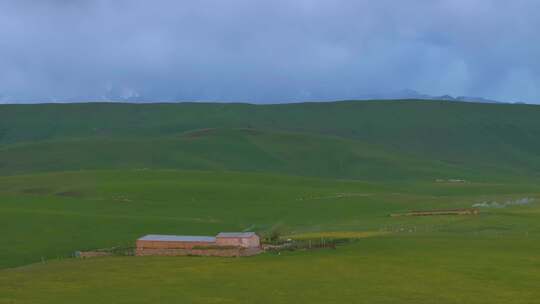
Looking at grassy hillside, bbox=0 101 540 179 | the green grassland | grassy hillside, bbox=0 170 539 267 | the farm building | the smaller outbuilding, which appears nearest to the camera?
the green grassland

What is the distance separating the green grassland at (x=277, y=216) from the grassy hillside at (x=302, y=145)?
588mm

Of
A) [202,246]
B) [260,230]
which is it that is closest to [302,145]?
[260,230]

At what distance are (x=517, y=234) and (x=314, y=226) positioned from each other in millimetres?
16028

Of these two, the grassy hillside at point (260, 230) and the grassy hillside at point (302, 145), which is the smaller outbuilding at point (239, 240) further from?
the grassy hillside at point (302, 145)

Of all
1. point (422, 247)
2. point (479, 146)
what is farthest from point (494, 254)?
point (479, 146)

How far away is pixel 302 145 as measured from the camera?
15450 cm

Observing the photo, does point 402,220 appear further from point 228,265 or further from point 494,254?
point 228,265

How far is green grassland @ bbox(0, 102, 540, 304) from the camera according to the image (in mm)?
35094

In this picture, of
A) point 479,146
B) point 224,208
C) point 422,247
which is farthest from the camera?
point 479,146

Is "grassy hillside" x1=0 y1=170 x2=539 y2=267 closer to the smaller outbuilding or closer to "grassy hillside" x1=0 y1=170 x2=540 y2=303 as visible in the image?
"grassy hillside" x1=0 y1=170 x2=540 y2=303

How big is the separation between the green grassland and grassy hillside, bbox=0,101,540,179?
59 centimetres

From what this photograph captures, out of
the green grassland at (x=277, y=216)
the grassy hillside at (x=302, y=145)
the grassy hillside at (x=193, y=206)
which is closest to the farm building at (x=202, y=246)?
the green grassland at (x=277, y=216)

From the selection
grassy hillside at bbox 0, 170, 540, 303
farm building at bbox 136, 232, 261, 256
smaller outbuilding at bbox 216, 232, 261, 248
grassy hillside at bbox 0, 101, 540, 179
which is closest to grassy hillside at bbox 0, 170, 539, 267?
grassy hillside at bbox 0, 170, 540, 303

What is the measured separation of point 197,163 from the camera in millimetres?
134500
